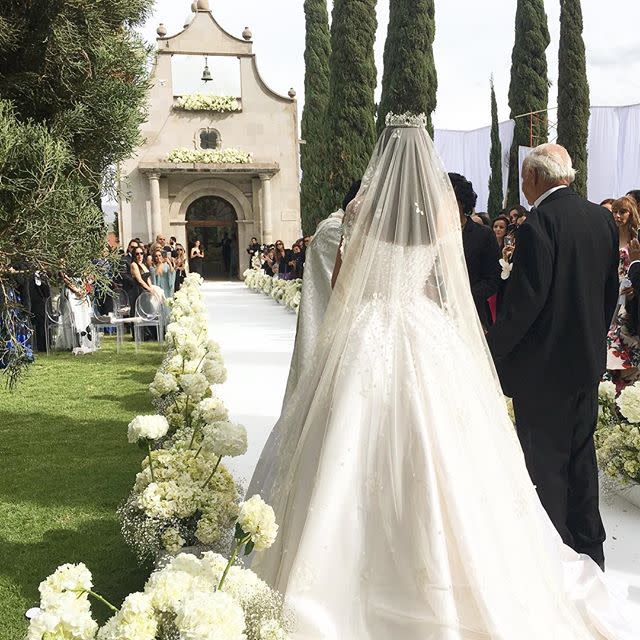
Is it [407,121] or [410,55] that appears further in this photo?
[410,55]

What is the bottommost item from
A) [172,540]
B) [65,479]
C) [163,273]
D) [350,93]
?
[65,479]

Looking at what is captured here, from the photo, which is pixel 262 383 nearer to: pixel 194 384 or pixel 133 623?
pixel 194 384

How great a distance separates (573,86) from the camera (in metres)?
24.2

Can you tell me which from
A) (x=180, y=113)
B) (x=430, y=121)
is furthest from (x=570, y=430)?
(x=180, y=113)

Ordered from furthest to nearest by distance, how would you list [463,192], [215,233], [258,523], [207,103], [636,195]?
1. [215,233]
2. [207,103]
3. [636,195]
4. [463,192]
5. [258,523]

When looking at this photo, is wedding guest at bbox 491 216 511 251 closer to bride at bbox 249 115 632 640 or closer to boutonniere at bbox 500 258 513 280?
boutonniere at bbox 500 258 513 280

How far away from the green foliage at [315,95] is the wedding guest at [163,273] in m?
13.0

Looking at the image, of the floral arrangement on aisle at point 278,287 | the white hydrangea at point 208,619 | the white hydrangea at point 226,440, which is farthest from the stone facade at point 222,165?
the white hydrangea at point 208,619

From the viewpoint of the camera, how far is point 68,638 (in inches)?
68.5

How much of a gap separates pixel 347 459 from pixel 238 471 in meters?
2.60

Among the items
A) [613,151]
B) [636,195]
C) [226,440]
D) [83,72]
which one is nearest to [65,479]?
[226,440]

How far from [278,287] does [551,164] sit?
15437 millimetres

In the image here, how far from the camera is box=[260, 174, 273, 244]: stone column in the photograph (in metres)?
28.5

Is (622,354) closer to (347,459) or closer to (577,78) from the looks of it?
(347,459)
